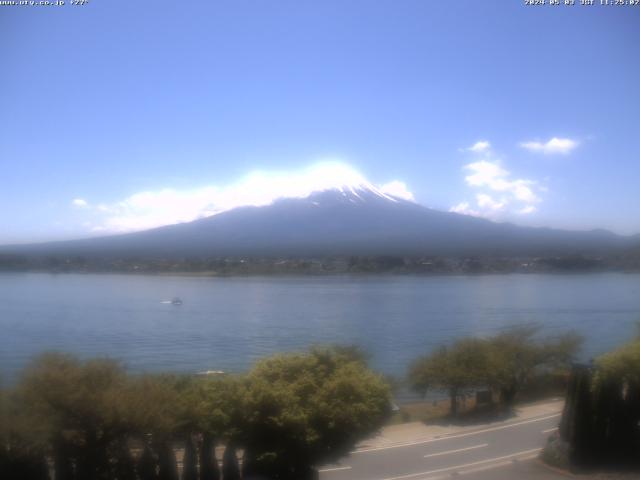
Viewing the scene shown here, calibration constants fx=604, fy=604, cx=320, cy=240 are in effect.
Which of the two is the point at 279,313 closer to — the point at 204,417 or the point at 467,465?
the point at 467,465

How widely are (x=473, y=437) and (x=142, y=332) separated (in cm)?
1215

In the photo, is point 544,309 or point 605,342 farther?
point 544,309

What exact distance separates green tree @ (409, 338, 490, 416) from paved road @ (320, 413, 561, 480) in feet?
6.35

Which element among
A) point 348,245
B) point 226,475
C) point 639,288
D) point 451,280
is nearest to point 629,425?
point 226,475

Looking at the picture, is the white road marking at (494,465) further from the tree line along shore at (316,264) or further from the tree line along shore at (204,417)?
the tree line along shore at (316,264)

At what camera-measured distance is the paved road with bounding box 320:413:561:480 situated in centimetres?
561

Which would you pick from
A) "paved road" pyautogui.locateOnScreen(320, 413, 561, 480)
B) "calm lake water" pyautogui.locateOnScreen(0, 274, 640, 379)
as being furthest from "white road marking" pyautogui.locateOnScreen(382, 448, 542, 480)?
"calm lake water" pyautogui.locateOnScreen(0, 274, 640, 379)

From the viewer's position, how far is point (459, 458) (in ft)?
20.2

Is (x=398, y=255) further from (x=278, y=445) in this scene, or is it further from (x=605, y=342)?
(x=278, y=445)

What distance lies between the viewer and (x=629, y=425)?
612 centimetres

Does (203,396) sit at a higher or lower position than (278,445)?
higher

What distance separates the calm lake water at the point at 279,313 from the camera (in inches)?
548

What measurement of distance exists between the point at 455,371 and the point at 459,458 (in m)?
3.34

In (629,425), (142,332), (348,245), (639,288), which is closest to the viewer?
(629,425)
